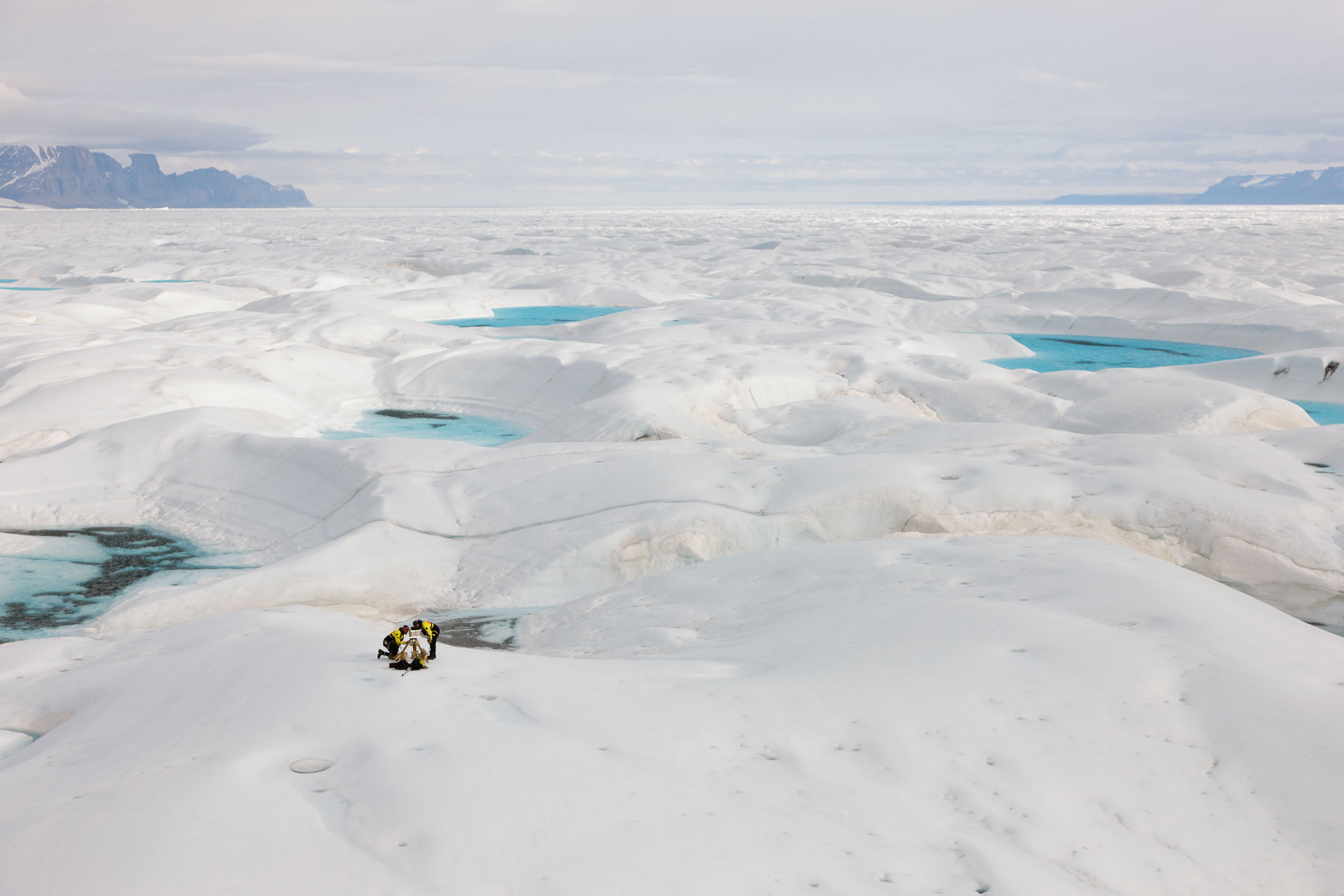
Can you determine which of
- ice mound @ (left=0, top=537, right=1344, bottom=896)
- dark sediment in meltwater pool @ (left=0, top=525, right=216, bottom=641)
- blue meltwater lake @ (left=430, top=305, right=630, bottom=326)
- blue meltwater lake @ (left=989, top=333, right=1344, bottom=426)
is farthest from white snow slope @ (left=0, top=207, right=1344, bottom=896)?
blue meltwater lake @ (left=430, top=305, right=630, bottom=326)

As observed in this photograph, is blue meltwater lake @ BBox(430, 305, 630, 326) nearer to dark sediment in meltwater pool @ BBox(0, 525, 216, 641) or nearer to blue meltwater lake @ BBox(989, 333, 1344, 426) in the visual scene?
blue meltwater lake @ BBox(989, 333, 1344, 426)

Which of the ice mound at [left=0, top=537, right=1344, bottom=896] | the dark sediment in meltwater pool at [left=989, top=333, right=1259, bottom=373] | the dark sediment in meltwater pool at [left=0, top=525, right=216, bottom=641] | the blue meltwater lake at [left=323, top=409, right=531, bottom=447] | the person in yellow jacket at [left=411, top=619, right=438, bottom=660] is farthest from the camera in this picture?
the dark sediment in meltwater pool at [left=989, top=333, right=1259, bottom=373]

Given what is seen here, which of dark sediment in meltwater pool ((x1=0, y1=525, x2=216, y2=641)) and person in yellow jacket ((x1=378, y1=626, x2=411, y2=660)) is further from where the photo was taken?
dark sediment in meltwater pool ((x1=0, y1=525, x2=216, y2=641))

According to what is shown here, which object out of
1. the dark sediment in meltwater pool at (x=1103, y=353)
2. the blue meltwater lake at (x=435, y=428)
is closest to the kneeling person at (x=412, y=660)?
the blue meltwater lake at (x=435, y=428)

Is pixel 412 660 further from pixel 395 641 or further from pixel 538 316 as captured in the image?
pixel 538 316

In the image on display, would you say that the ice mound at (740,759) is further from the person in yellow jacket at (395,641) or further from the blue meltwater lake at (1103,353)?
the blue meltwater lake at (1103,353)

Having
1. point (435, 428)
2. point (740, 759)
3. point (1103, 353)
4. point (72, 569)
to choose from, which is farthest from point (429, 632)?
point (1103, 353)

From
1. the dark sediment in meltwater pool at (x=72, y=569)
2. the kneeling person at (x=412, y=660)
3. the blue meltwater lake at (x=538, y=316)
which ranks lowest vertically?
the dark sediment in meltwater pool at (x=72, y=569)
